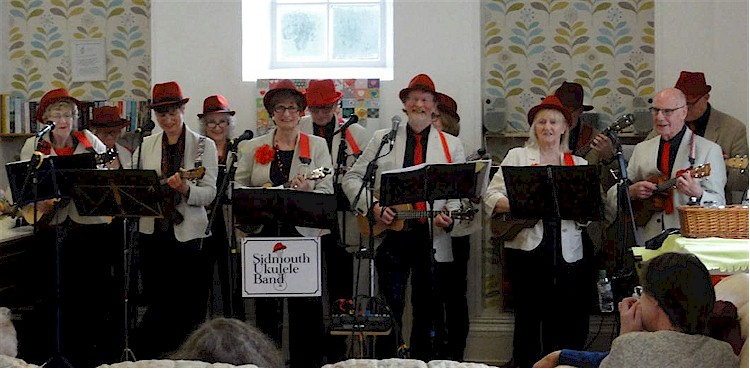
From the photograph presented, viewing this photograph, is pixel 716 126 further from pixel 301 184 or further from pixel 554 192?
pixel 301 184

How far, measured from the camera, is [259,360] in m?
2.31

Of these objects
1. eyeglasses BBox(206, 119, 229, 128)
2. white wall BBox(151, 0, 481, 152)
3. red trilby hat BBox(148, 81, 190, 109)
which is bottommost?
eyeglasses BBox(206, 119, 229, 128)

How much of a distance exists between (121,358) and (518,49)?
9.89 ft

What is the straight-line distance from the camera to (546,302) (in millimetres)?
5176

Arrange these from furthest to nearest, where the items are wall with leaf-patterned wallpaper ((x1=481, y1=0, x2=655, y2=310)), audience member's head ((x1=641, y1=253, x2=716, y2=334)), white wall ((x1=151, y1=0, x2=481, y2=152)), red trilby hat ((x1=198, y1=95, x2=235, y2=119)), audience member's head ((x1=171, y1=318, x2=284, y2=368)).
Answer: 1. wall with leaf-patterned wallpaper ((x1=481, y1=0, x2=655, y2=310))
2. white wall ((x1=151, y1=0, x2=481, y2=152))
3. red trilby hat ((x1=198, y1=95, x2=235, y2=119))
4. audience member's head ((x1=641, y1=253, x2=716, y2=334))
5. audience member's head ((x1=171, y1=318, x2=284, y2=368))

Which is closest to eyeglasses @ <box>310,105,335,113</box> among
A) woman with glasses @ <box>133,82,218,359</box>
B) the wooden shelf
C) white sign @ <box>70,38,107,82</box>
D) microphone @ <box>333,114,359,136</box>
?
microphone @ <box>333,114,359,136</box>

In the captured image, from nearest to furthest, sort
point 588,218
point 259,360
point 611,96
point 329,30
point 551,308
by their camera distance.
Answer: point 259,360 → point 588,218 → point 551,308 → point 611,96 → point 329,30

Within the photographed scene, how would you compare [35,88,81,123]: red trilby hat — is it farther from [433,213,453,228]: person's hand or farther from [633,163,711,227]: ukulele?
[633,163,711,227]: ukulele

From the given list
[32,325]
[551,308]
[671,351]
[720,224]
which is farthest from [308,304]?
[671,351]

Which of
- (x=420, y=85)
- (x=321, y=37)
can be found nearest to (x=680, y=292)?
(x=420, y=85)

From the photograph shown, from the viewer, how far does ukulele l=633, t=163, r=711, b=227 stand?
500 centimetres

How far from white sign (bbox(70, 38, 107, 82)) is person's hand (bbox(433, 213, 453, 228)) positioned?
9.23 ft

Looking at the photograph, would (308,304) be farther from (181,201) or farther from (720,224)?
(720,224)

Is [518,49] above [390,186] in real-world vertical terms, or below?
above
